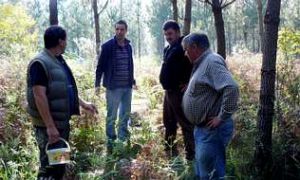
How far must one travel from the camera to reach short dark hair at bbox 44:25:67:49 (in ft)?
13.5

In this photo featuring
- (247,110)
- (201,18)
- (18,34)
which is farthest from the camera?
(201,18)

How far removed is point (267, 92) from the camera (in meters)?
4.77

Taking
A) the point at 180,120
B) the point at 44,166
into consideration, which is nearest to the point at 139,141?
the point at 180,120

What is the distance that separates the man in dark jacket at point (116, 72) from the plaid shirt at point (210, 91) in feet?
8.95

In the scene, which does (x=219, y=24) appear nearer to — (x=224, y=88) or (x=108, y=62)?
(x=108, y=62)

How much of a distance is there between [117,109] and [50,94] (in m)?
2.82

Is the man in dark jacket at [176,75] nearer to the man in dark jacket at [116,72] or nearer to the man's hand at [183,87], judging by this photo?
the man's hand at [183,87]

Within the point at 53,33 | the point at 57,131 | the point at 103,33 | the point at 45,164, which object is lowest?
the point at 45,164

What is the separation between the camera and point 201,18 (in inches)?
2340

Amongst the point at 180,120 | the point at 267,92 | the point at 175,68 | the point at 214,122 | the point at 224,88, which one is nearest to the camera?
the point at 224,88

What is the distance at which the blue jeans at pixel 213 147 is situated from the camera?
13.4 feet

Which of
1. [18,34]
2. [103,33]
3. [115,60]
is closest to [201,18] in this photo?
[103,33]

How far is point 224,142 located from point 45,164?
1690mm

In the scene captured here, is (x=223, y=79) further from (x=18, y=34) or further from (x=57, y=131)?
(x=18, y=34)
